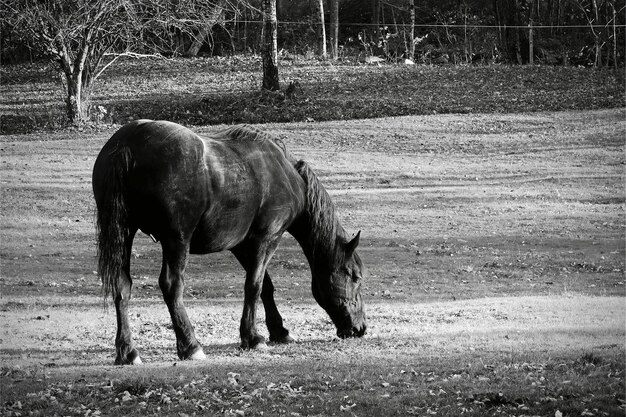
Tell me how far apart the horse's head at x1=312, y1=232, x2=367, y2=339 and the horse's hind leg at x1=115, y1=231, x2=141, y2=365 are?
2.41 m

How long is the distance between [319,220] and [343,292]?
85cm

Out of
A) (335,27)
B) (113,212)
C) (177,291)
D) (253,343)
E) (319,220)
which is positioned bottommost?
(253,343)

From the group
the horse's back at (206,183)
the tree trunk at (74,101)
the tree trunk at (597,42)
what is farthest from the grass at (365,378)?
the tree trunk at (597,42)

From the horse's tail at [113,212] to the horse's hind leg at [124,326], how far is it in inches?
2.8

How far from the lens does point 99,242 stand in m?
9.40

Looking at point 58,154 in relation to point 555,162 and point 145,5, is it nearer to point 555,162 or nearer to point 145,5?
point 145,5

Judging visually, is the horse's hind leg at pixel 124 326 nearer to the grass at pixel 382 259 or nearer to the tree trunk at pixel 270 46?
the grass at pixel 382 259

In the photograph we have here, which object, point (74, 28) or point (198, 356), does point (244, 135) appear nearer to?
point (198, 356)

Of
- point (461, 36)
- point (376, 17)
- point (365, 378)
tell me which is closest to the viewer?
point (365, 378)

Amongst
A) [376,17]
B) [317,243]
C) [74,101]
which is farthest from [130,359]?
[376,17]

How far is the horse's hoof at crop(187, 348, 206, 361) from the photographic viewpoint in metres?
9.52

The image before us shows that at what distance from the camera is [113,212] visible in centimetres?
929

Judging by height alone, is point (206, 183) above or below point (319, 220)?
above

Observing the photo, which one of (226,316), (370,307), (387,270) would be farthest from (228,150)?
(387,270)
